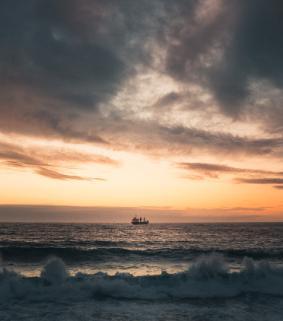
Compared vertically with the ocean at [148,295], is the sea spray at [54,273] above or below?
above

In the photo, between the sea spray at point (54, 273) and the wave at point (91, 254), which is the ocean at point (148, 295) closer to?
the sea spray at point (54, 273)

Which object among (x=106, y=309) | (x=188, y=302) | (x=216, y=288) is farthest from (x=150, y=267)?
(x=106, y=309)

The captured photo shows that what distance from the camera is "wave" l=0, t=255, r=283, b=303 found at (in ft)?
45.1

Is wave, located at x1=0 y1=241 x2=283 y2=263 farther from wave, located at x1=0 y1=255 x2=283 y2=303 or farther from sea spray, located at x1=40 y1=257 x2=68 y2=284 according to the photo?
wave, located at x1=0 y1=255 x2=283 y2=303

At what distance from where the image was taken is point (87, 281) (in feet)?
48.6

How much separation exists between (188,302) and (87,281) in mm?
4682

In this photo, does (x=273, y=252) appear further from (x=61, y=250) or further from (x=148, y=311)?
(x=148, y=311)

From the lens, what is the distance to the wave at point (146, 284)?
13.7m

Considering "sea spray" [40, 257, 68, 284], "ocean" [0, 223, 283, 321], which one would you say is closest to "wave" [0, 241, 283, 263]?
"ocean" [0, 223, 283, 321]

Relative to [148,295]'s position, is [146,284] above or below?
above

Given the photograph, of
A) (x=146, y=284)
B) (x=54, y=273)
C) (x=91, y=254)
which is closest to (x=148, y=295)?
(x=146, y=284)

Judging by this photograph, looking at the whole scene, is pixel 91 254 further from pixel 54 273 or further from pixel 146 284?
pixel 146 284

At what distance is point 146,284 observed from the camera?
1538 centimetres

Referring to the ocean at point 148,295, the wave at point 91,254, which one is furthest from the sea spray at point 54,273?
the wave at point 91,254
